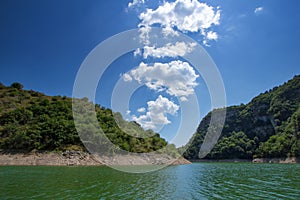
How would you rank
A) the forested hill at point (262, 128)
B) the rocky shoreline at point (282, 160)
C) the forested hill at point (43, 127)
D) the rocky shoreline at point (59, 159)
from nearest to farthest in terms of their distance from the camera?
the rocky shoreline at point (59, 159)
the forested hill at point (43, 127)
the rocky shoreline at point (282, 160)
the forested hill at point (262, 128)

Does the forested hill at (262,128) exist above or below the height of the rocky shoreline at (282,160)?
above

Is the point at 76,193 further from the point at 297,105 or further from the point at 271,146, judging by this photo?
the point at 297,105

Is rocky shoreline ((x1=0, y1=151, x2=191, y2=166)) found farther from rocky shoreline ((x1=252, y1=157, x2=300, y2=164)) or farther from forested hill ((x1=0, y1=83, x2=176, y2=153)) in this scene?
rocky shoreline ((x1=252, y1=157, x2=300, y2=164))

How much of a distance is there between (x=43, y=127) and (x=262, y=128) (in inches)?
5937

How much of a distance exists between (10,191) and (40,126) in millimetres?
44179

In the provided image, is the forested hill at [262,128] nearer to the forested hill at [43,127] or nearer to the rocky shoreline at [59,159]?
the forested hill at [43,127]

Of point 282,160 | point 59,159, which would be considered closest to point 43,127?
point 59,159

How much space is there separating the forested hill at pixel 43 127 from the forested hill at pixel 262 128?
289ft

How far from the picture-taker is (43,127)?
2245 inches

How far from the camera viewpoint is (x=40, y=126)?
57062 millimetres

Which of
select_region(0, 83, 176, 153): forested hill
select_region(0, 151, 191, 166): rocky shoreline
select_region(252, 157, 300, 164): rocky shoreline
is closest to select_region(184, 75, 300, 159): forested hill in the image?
select_region(252, 157, 300, 164): rocky shoreline

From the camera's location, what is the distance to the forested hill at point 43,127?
169ft

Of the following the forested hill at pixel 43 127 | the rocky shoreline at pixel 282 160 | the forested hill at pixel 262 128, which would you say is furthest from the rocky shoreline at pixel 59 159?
the forested hill at pixel 262 128

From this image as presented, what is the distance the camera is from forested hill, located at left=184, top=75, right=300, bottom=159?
421 feet
